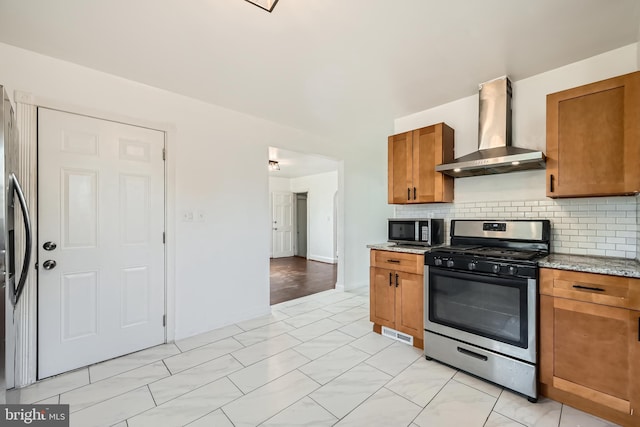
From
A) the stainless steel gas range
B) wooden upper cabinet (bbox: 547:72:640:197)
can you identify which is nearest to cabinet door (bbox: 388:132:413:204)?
the stainless steel gas range

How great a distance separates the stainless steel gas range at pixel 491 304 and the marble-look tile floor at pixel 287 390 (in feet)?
0.54

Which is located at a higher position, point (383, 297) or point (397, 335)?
point (383, 297)

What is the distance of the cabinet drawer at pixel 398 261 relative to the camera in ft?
8.32

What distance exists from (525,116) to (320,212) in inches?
225

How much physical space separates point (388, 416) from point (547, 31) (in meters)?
2.76

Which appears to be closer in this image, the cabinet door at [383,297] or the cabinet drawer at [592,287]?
the cabinet drawer at [592,287]

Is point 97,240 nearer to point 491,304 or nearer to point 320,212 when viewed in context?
point 491,304

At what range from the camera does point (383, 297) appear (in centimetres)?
284

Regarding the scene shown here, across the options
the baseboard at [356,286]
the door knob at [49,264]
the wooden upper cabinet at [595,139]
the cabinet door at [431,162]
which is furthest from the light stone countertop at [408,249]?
the door knob at [49,264]

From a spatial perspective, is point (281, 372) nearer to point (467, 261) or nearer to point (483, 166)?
point (467, 261)

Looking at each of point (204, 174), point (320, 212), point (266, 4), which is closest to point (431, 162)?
point (266, 4)

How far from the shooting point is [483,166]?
2324 mm

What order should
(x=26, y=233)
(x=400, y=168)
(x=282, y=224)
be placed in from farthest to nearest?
(x=282, y=224) < (x=400, y=168) < (x=26, y=233)

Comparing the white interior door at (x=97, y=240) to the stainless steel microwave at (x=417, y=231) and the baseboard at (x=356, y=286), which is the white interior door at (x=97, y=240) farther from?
the baseboard at (x=356, y=286)
